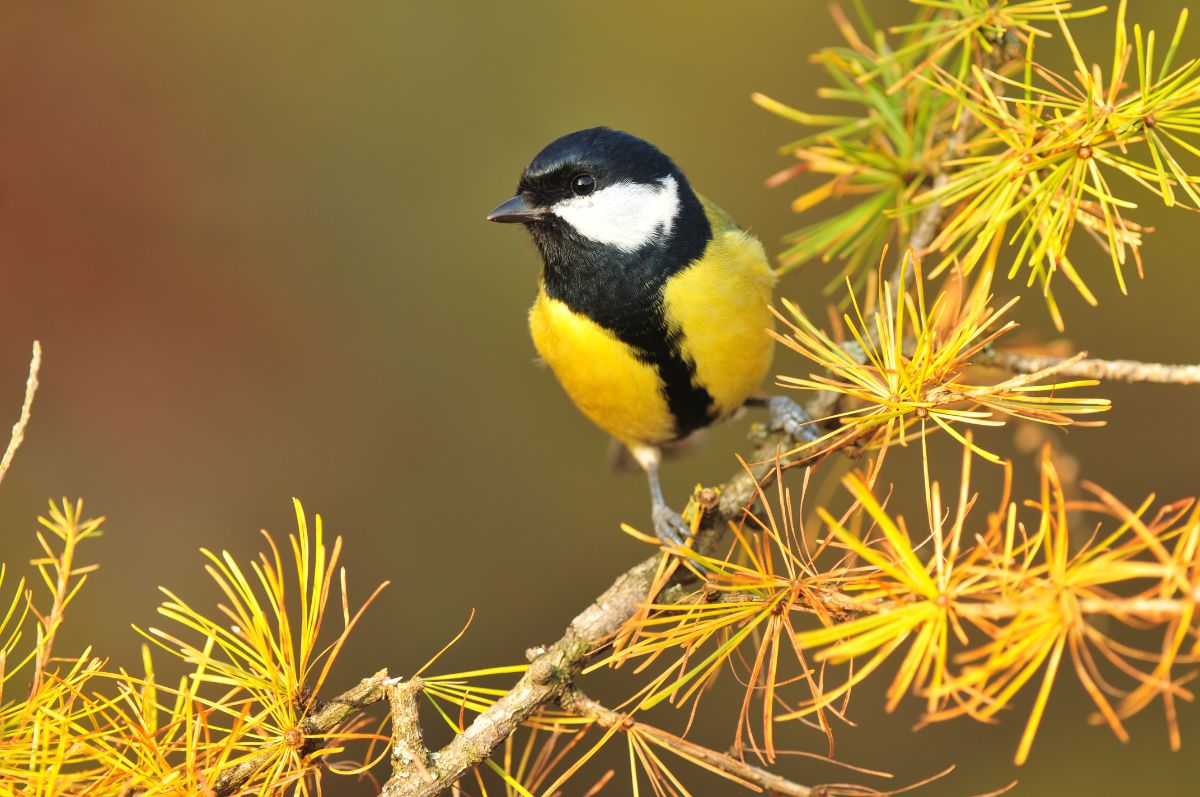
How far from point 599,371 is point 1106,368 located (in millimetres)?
823

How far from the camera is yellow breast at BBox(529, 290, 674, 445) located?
1.68m

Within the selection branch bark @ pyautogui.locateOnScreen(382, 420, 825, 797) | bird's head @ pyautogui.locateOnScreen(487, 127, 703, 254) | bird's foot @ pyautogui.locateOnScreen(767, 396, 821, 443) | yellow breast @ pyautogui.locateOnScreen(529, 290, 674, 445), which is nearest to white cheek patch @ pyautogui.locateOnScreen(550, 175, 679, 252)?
bird's head @ pyautogui.locateOnScreen(487, 127, 703, 254)

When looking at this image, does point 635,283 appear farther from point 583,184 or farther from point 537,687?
point 537,687

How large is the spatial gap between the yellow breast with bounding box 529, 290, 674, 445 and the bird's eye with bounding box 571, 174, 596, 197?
18 centimetres

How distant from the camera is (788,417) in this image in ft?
5.58

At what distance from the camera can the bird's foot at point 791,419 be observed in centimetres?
149

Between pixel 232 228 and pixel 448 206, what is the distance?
0.57 metres

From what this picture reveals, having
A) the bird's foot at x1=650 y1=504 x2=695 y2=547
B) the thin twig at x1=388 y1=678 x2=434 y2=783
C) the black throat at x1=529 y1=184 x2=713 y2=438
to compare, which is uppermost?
the black throat at x1=529 y1=184 x2=713 y2=438

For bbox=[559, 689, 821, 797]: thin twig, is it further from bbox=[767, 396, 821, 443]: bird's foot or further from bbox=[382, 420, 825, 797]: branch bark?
bbox=[767, 396, 821, 443]: bird's foot

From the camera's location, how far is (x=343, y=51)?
3016 millimetres

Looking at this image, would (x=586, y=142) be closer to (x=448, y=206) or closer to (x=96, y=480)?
(x=448, y=206)

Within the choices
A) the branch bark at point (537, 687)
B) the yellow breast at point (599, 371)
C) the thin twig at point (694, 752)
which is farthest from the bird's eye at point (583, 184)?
the thin twig at point (694, 752)

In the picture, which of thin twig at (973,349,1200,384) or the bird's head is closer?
thin twig at (973,349,1200,384)

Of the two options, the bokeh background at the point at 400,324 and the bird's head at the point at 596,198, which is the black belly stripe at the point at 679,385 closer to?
the bird's head at the point at 596,198
